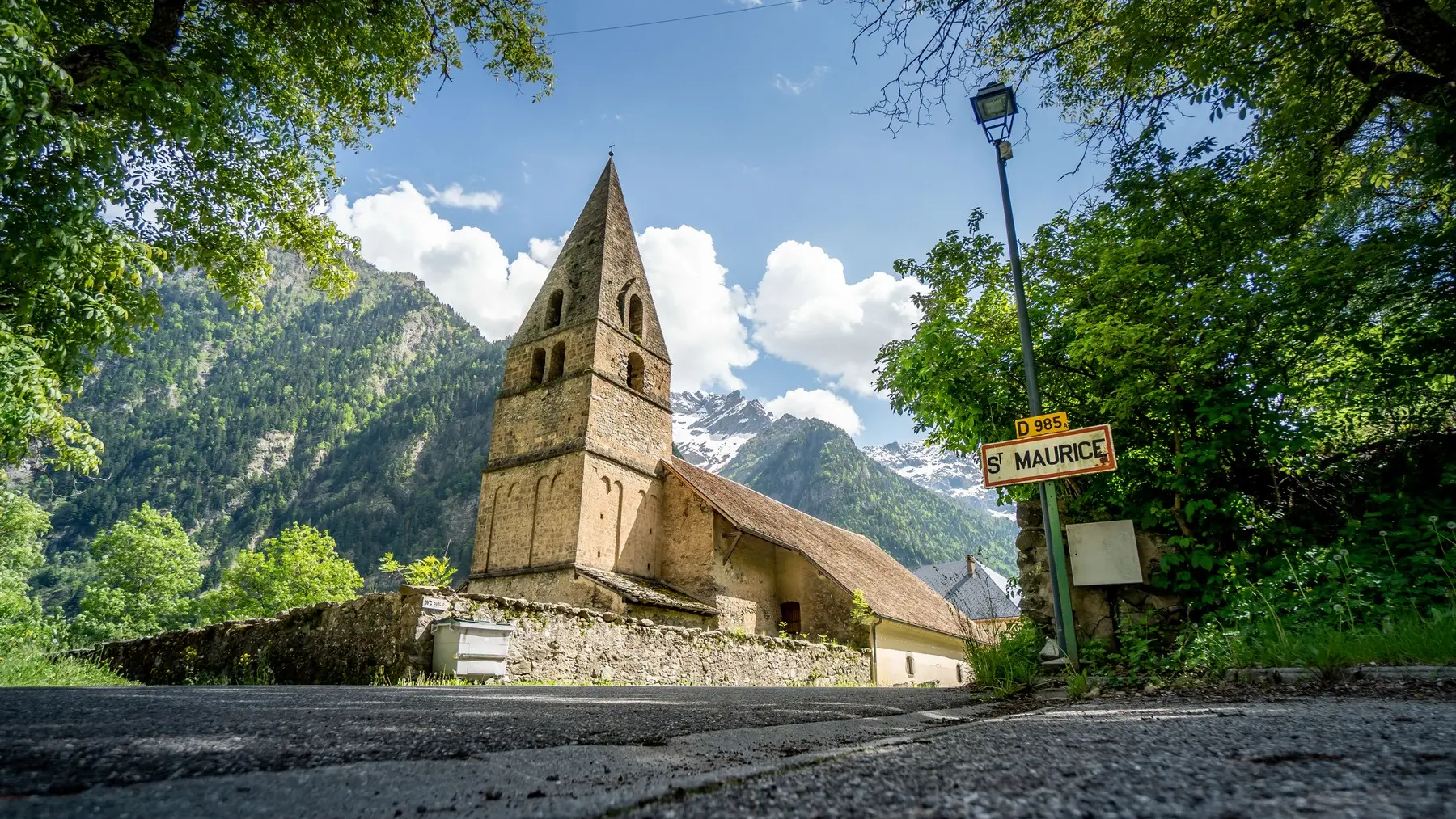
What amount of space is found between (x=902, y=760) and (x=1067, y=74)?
992cm

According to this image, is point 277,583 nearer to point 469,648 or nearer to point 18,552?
point 18,552

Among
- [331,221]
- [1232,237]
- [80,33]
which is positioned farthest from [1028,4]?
[80,33]

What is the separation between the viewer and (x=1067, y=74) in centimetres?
898

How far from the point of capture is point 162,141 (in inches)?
341

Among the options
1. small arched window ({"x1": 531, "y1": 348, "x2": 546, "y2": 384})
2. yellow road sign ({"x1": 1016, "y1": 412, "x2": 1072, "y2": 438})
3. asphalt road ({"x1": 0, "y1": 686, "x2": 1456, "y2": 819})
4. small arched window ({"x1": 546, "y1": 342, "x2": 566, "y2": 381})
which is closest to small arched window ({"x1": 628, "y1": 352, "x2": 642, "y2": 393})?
small arched window ({"x1": 546, "y1": 342, "x2": 566, "y2": 381})

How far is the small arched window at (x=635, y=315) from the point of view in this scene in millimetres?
23969

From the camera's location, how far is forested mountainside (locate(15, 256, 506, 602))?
11675 centimetres

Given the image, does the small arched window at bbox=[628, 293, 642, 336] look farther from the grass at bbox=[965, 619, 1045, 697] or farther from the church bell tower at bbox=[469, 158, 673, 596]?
the grass at bbox=[965, 619, 1045, 697]

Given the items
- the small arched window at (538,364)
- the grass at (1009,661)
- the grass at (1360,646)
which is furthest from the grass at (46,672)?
the small arched window at (538,364)

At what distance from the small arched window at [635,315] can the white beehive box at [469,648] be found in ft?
50.6

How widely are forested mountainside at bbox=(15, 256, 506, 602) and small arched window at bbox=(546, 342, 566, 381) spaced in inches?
3490

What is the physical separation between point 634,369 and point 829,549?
998 centimetres

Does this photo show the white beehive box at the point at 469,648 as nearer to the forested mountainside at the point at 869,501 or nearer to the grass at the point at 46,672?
the grass at the point at 46,672

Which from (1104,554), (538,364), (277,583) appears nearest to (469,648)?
(1104,554)
